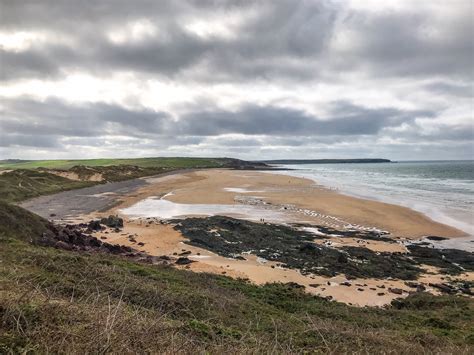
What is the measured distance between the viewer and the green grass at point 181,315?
461cm

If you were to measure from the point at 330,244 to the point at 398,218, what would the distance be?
11978mm

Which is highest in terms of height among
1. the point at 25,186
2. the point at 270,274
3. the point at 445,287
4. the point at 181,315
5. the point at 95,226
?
the point at 181,315

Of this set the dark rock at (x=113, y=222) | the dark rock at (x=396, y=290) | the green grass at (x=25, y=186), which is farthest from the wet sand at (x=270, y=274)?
the green grass at (x=25, y=186)

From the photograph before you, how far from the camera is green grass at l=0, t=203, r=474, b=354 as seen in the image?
4.61 m

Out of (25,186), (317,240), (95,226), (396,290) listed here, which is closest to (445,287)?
(396,290)

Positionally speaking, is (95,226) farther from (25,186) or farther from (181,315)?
(25,186)

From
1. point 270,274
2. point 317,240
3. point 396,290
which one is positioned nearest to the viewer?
point 396,290

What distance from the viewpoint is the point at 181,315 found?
7.95m

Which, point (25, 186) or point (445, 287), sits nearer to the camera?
point (445, 287)

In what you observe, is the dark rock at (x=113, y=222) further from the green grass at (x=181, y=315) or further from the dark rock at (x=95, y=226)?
the green grass at (x=181, y=315)

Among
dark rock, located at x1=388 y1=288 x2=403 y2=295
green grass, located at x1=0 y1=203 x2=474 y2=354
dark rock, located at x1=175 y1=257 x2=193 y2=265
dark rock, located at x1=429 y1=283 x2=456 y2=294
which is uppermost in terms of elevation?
green grass, located at x1=0 y1=203 x2=474 y2=354

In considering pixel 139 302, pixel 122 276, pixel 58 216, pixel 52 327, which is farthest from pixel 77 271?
pixel 58 216

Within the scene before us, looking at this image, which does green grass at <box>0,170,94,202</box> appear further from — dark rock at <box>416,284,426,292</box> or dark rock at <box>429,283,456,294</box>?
dark rock at <box>429,283,456,294</box>

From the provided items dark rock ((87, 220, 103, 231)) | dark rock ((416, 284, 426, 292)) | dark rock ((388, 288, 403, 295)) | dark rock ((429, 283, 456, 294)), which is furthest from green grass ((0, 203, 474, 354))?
dark rock ((87, 220, 103, 231))
